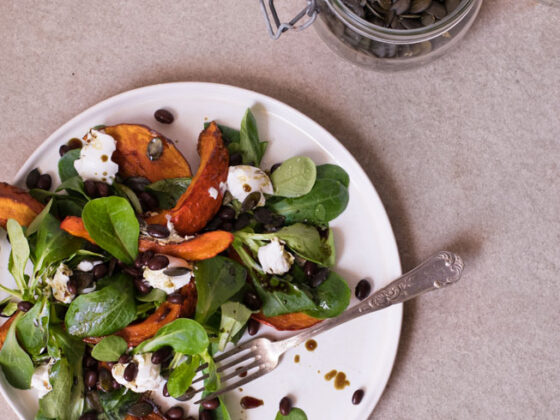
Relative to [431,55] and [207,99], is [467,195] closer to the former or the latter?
[431,55]

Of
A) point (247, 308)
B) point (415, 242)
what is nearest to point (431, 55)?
point (415, 242)

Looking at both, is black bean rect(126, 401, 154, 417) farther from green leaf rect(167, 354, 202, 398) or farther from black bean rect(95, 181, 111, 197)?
black bean rect(95, 181, 111, 197)

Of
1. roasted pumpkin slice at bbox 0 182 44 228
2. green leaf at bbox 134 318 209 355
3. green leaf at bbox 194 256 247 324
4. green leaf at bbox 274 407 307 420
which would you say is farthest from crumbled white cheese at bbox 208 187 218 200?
green leaf at bbox 274 407 307 420

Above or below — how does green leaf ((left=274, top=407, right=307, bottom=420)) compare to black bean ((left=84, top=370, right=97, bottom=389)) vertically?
below

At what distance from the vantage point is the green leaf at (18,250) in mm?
918

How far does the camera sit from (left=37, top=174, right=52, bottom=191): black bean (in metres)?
1.02

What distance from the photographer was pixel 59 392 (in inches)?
37.9

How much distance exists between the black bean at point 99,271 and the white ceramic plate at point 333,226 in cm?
21

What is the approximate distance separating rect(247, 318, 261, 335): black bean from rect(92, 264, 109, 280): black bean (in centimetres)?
27

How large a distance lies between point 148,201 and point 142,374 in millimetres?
292

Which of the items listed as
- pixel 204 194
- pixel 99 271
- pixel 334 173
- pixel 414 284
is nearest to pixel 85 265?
pixel 99 271

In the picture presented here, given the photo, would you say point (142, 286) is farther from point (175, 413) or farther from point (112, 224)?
point (175, 413)

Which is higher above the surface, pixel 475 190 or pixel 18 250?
pixel 18 250

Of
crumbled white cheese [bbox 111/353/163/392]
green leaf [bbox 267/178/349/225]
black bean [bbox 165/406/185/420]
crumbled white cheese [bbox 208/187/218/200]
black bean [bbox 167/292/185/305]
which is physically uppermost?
crumbled white cheese [bbox 208/187/218/200]
